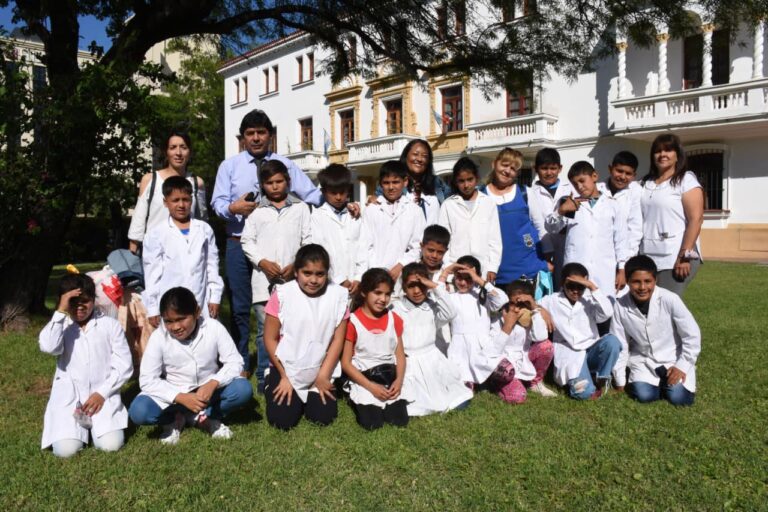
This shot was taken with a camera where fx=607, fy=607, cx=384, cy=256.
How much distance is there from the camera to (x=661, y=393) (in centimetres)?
424

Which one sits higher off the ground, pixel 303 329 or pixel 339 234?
pixel 339 234

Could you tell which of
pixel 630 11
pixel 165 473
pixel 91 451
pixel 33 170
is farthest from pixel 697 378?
pixel 33 170

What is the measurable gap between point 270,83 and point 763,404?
105 ft

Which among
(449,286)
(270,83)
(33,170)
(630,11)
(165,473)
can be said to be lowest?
(165,473)

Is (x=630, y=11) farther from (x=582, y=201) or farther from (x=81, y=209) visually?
(x=81, y=209)

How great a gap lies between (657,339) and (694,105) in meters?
15.5

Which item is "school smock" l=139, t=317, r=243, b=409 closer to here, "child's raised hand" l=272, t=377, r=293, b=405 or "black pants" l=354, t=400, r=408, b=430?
"child's raised hand" l=272, t=377, r=293, b=405

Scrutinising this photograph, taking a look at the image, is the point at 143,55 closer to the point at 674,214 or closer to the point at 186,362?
the point at 186,362

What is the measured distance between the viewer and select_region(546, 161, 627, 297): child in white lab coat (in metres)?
4.70

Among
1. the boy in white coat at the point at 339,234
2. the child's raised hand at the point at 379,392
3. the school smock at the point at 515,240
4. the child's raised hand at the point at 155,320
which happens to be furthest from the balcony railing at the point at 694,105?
the child's raised hand at the point at 155,320

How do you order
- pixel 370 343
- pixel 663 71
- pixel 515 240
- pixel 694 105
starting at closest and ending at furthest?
pixel 370 343 → pixel 515 240 → pixel 694 105 → pixel 663 71

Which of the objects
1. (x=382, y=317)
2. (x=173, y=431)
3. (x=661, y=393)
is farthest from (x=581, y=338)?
(x=173, y=431)

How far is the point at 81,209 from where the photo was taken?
6965mm

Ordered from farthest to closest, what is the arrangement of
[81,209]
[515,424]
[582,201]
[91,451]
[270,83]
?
[270,83], [81,209], [582,201], [515,424], [91,451]
